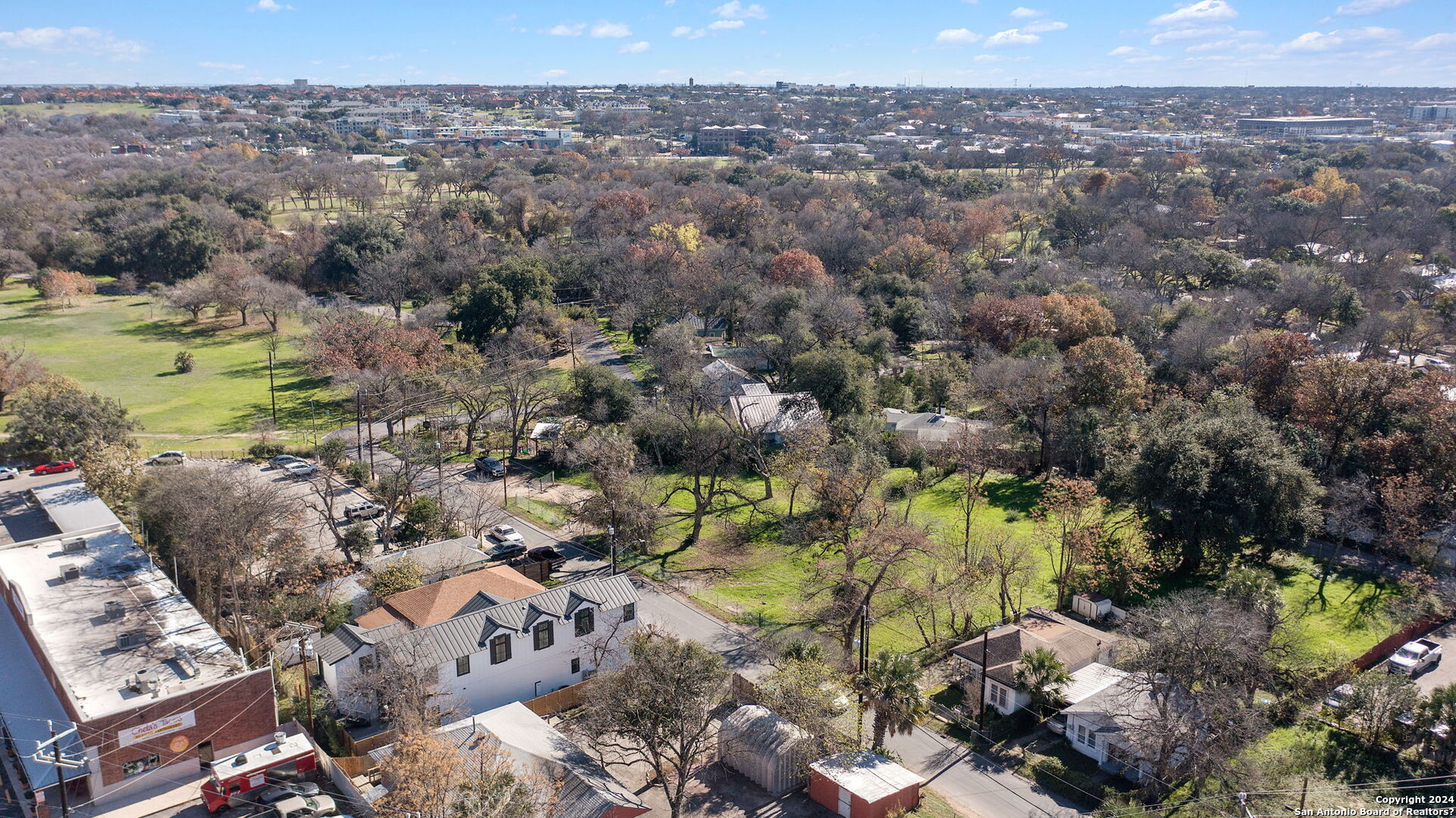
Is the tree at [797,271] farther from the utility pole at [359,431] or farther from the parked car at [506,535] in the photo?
the parked car at [506,535]

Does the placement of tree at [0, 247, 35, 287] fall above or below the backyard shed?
above

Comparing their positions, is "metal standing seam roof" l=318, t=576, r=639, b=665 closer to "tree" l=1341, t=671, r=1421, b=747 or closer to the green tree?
"tree" l=1341, t=671, r=1421, b=747

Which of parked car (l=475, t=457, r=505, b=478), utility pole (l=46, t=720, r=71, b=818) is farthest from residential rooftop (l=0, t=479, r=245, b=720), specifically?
parked car (l=475, t=457, r=505, b=478)

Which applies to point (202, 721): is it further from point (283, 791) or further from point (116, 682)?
point (283, 791)

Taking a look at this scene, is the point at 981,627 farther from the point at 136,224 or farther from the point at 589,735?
the point at 136,224

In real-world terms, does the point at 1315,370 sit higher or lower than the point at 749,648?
higher

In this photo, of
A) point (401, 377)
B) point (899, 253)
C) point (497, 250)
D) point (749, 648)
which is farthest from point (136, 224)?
point (749, 648)

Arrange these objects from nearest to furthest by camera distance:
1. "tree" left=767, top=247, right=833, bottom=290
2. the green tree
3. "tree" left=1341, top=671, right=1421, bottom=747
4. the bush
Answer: "tree" left=1341, top=671, right=1421, bottom=747
the bush
the green tree
"tree" left=767, top=247, right=833, bottom=290

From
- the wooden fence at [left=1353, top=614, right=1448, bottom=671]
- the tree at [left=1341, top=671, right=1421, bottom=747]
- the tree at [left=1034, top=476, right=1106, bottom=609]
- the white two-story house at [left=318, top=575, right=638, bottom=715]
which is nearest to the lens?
the tree at [left=1341, top=671, right=1421, bottom=747]
